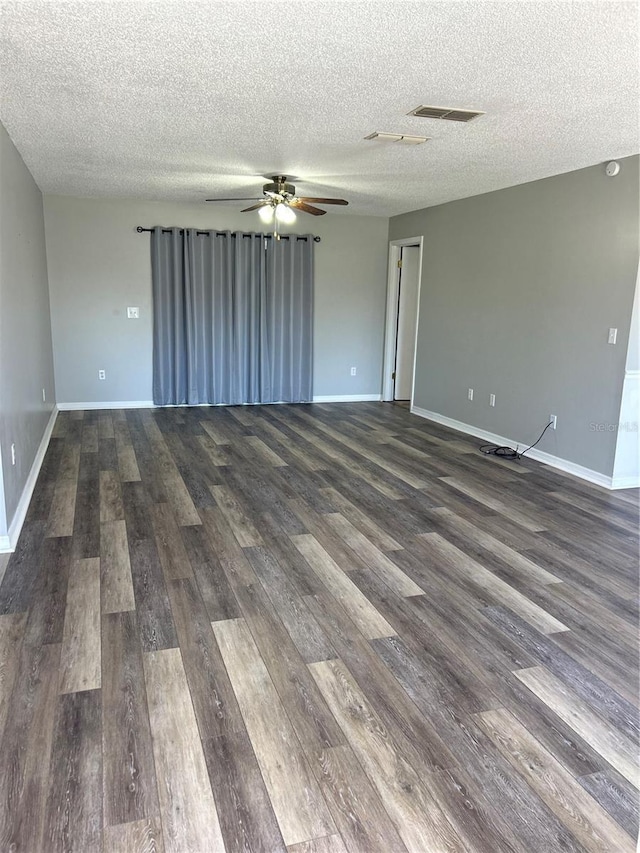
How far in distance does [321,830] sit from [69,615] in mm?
1500

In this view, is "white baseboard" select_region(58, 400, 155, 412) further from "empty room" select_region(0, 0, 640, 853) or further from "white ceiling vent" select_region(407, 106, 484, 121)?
"white ceiling vent" select_region(407, 106, 484, 121)

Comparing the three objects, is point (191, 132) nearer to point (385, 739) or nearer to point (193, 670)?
point (193, 670)

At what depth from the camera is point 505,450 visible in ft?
17.9

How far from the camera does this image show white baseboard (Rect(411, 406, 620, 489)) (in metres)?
4.49

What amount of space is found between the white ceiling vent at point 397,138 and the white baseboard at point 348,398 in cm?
431

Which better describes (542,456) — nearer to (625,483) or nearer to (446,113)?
(625,483)

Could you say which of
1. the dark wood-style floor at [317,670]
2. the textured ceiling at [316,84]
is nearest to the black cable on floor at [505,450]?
the dark wood-style floor at [317,670]

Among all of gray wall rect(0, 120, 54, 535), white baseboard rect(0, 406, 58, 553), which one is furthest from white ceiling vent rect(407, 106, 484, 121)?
white baseboard rect(0, 406, 58, 553)

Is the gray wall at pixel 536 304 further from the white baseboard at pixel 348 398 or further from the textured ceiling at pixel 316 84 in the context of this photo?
the white baseboard at pixel 348 398

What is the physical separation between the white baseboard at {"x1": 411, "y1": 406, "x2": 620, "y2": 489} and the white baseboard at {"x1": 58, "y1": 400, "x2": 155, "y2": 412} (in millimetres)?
3425

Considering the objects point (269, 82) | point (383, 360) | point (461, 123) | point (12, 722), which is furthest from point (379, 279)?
point (12, 722)

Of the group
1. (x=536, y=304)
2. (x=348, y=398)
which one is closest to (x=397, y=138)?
(x=536, y=304)

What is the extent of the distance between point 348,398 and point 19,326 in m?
4.69

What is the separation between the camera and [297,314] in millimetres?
7422
